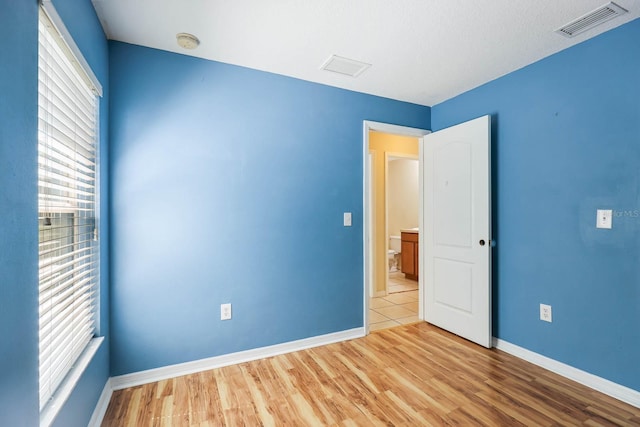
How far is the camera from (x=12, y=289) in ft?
2.98

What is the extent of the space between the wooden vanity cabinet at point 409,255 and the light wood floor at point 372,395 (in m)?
2.75

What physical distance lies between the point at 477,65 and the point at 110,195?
9.69 ft

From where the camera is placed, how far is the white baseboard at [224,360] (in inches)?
84.5

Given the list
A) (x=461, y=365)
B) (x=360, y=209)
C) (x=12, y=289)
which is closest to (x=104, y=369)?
(x=12, y=289)

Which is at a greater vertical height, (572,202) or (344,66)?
(344,66)

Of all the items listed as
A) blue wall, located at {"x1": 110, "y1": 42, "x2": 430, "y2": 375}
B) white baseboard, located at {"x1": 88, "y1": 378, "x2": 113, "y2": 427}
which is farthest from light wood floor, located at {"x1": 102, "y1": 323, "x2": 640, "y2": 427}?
blue wall, located at {"x1": 110, "y1": 42, "x2": 430, "y2": 375}

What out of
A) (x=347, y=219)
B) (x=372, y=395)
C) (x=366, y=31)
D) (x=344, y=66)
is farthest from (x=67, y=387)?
(x=344, y=66)

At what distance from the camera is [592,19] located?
74.2 inches

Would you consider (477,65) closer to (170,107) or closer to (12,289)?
(170,107)

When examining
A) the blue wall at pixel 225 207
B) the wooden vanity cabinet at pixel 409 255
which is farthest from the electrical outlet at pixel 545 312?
the wooden vanity cabinet at pixel 409 255

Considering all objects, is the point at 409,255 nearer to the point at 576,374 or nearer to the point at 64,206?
the point at 576,374

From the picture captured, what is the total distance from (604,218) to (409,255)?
136 inches

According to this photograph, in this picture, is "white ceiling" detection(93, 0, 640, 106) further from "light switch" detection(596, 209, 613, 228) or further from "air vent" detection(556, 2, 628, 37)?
"light switch" detection(596, 209, 613, 228)

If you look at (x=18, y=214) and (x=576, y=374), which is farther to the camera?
(x=576, y=374)
